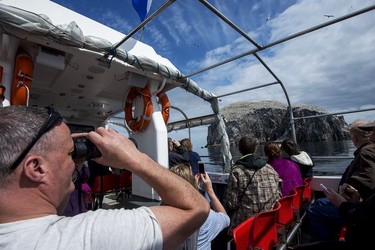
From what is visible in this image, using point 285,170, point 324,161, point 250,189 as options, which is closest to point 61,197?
point 250,189

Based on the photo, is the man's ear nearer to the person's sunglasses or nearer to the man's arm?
the person's sunglasses

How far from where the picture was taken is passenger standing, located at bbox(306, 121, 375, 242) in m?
1.79

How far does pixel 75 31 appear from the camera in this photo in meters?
2.73

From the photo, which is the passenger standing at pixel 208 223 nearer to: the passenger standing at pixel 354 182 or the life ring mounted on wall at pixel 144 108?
the passenger standing at pixel 354 182

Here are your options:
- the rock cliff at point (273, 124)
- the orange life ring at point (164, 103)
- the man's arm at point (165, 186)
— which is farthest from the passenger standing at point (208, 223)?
the rock cliff at point (273, 124)

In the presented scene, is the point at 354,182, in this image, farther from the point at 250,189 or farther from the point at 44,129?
the point at 44,129

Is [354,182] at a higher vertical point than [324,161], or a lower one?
higher

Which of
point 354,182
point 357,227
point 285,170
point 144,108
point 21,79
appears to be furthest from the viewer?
point 144,108

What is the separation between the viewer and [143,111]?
13.8 ft

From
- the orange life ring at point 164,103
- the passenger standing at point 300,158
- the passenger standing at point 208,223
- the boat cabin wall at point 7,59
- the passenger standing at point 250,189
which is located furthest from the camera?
the orange life ring at point 164,103

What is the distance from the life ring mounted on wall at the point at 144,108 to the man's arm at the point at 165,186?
3.49 meters

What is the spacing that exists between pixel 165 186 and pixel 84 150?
0.32 metres

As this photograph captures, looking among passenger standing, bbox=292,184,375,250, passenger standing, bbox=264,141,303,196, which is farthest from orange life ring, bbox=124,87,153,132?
passenger standing, bbox=292,184,375,250

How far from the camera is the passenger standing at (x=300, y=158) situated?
11.4 feet
